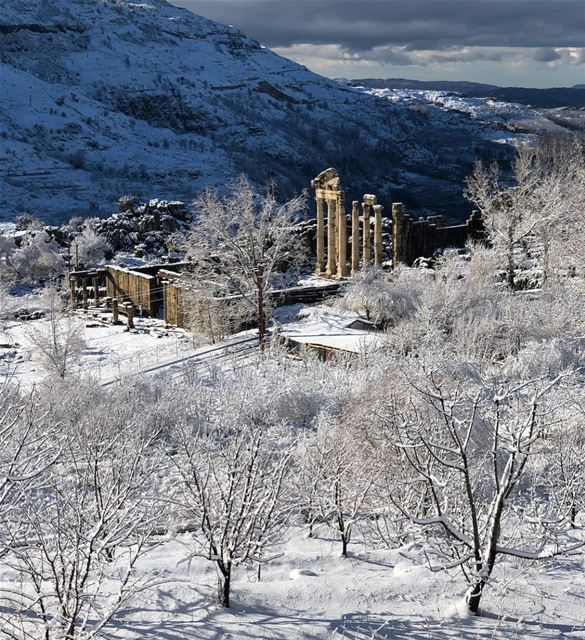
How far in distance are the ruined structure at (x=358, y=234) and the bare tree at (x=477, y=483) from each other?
17336 millimetres

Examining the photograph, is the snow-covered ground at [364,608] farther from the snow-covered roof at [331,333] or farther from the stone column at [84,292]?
the stone column at [84,292]

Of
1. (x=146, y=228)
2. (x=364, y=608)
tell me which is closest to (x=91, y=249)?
(x=146, y=228)

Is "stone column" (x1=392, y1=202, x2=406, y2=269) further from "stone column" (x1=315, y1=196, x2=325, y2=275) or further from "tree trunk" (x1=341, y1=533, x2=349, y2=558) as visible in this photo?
"tree trunk" (x1=341, y1=533, x2=349, y2=558)

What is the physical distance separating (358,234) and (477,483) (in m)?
24.7

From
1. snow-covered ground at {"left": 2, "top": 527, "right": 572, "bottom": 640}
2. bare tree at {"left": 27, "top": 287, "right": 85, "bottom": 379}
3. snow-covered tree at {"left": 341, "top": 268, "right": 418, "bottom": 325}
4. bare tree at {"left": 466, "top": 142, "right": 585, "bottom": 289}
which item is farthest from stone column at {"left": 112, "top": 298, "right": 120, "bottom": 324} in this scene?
snow-covered ground at {"left": 2, "top": 527, "right": 572, "bottom": 640}

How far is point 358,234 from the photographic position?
3516 centimetres

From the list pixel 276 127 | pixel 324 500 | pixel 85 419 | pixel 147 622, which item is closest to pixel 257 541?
pixel 147 622

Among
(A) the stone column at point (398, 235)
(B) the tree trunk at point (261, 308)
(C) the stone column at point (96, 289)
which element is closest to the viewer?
(B) the tree trunk at point (261, 308)

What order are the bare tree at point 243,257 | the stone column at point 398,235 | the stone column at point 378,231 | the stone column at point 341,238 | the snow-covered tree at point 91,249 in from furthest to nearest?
the snow-covered tree at point 91,249 → the stone column at point 398,235 → the stone column at point 341,238 → the stone column at point 378,231 → the bare tree at point 243,257

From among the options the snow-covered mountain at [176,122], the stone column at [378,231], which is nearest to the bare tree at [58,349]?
the stone column at [378,231]

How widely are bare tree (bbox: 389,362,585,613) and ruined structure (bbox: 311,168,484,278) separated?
17.3m

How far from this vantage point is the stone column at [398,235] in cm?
3556

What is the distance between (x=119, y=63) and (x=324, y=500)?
466 ft

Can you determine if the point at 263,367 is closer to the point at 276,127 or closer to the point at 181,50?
the point at 276,127
